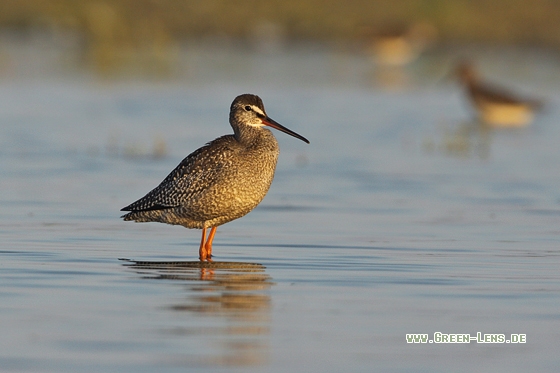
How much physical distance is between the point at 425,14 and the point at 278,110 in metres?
15.9

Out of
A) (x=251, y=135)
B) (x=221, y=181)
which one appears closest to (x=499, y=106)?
(x=251, y=135)

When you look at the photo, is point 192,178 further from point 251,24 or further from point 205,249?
point 251,24

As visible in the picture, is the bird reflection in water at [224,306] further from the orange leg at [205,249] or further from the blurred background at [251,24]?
the blurred background at [251,24]

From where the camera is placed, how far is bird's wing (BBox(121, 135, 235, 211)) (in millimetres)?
10367

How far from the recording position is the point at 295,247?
1058cm

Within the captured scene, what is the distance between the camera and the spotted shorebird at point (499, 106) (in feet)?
71.7

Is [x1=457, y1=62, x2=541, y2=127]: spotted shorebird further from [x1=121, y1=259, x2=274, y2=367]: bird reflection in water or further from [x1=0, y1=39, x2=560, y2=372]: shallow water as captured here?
[x1=121, y1=259, x2=274, y2=367]: bird reflection in water

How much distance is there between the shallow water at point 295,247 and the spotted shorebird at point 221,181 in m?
0.30

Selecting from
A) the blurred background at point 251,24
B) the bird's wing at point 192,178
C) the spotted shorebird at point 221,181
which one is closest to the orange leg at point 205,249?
the spotted shorebird at point 221,181

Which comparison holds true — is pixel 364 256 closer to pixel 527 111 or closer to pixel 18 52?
pixel 527 111

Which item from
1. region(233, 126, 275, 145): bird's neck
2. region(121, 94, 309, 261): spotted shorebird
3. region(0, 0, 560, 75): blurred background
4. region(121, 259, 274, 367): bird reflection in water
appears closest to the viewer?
region(121, 259, 274, 367): bird reflection in water

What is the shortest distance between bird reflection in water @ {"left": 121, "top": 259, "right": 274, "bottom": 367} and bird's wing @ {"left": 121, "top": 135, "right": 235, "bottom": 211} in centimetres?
84

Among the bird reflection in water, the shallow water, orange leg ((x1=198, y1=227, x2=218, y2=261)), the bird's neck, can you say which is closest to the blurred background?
the shallow water

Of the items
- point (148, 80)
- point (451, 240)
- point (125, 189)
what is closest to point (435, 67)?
point (148, 80)
